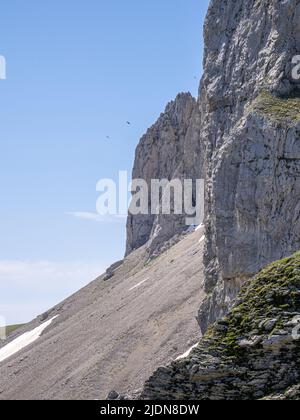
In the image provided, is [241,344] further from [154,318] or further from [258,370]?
[154,318]

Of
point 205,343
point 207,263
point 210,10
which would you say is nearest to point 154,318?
point 207,263

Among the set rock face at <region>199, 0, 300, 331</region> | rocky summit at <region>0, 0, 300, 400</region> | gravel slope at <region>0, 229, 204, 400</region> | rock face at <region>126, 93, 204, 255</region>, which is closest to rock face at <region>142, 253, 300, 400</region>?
rocky summit at <region>0, 0, 300, 400</region>

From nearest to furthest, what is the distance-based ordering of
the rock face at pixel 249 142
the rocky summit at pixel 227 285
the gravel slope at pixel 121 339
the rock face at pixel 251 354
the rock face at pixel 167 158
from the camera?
the rock face at pixel 251 354 → the rocky summit at pixel 227 285 → the rock face at pixel 249 142 → the gravel slope at pixel 121 339 → the rock face at pixel 167 158

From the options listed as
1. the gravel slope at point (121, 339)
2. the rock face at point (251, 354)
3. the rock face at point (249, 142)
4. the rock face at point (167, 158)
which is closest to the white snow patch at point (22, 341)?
the gravel slope at point (121, 339)

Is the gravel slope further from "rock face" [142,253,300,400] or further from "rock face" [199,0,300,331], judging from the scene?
"rock face" [142,253,300,400]

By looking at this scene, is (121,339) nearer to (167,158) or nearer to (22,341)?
(22,341)

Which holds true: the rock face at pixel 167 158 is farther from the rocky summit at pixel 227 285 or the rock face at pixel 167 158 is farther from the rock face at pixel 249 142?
the rock face at pixel 249 142

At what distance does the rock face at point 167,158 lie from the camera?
257ft

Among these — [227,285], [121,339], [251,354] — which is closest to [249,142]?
[227,285]

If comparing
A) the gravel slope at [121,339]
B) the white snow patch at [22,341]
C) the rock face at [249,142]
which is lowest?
the white snow patch at [22,341]

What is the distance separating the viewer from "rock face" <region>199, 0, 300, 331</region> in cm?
3047

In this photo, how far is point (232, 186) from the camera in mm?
32781

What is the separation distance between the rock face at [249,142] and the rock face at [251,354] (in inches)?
744
